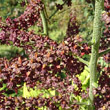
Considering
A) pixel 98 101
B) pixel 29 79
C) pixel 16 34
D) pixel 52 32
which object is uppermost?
pixel 52 32

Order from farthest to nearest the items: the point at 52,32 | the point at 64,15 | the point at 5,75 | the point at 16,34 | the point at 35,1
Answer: the point at 52,32, the point at 64,15, the point at 35,1, the point at 16,34, the point at 5,75

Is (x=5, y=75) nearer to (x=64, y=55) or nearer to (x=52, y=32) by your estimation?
(x=64, y=55)

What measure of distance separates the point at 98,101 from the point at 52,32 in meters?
6.92

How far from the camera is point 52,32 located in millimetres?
8898

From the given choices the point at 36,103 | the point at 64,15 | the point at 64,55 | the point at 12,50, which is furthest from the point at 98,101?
the point at 64,15

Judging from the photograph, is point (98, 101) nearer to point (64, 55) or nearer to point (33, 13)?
point (64, 55)

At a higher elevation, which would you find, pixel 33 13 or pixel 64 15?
pixel 64 15

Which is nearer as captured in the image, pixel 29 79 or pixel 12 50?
pixel 29 79

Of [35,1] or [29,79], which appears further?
A: [35,1]

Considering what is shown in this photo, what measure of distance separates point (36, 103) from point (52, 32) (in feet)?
23.0

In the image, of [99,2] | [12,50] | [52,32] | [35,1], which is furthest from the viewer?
[52,32]

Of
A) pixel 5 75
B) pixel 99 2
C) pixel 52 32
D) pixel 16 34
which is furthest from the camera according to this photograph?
pixel 52 32

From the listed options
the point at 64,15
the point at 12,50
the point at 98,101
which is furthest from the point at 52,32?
the point at 98,101

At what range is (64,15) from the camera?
324 inches
